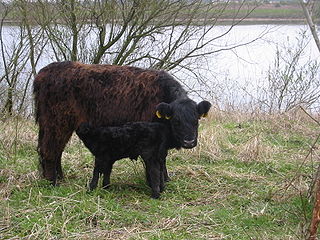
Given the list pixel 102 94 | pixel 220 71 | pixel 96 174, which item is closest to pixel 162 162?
pixel 96 174

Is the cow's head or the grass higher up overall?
the cow's head

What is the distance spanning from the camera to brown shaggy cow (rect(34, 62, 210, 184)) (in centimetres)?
593

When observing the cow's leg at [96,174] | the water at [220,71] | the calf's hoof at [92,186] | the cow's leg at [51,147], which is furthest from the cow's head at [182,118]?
the water at [220,71]

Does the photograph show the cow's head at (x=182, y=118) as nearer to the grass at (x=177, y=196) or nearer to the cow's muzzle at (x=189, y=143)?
the cow's muzzle at (x=189, y=143)

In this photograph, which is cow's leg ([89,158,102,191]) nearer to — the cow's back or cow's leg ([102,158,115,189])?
cow's leg ([102,158,115,189])

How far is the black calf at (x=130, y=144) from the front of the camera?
5.84m

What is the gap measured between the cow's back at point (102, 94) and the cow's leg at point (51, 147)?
0.17 metres

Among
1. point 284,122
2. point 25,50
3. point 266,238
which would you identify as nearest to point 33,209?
point 266,238

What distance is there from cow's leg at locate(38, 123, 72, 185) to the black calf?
0.81 feet

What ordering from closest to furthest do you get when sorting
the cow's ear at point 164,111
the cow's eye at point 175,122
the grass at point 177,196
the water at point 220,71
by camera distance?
1. the grass at point 177,196
2. the cow's ear at point 164,111
3. the cow's eye at point 175,122
4. the water at point 220,71

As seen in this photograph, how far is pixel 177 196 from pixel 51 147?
168cm

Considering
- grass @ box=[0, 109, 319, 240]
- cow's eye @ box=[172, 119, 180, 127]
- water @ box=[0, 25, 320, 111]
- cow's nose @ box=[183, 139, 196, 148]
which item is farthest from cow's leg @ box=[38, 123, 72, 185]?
water @ box=[0, 25, 320, 111]

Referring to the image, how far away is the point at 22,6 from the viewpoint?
32.9ft

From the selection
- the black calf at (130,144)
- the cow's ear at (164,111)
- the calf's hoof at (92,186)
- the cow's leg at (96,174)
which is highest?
the cow's ear at (164,111)
